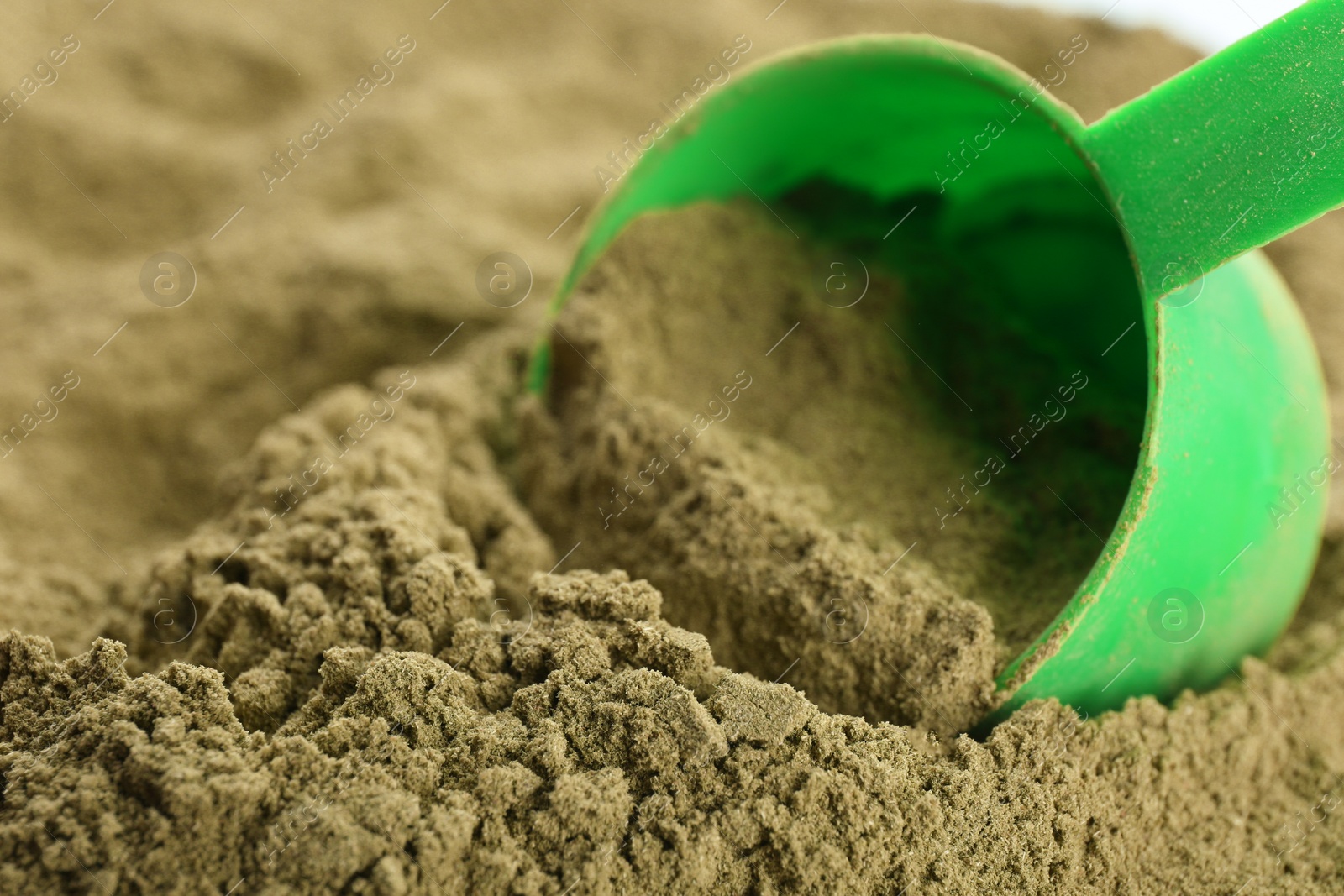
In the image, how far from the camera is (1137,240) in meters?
0.81

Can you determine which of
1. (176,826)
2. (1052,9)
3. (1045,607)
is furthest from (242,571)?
(1052,9)

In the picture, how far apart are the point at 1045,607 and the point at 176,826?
679mm

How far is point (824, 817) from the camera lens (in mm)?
696

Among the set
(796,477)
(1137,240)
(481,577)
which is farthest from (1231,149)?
(481,577)

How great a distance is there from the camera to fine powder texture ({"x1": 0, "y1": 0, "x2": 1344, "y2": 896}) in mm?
680

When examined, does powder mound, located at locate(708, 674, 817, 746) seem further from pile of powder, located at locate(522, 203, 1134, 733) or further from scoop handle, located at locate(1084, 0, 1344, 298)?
scoop handle, located at locate(1084, 0, 1344, 298)

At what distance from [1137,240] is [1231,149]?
9cm

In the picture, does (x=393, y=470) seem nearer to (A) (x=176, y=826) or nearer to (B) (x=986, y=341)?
(A) (x=176, y=826)

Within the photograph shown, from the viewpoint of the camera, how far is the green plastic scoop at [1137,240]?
0.77m

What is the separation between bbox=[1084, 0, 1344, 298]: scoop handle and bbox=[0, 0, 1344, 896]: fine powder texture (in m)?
0.30

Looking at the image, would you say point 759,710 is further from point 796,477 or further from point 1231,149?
point 1231,149

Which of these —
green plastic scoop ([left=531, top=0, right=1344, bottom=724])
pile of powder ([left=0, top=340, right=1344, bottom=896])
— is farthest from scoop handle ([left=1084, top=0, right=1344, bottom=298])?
pile of powder ([left=0, top=340, right=1344, bottom=896])

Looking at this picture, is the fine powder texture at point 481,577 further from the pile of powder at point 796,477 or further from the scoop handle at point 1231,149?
the scoop handle at point 1231,149

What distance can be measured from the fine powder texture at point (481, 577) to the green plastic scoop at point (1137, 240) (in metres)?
0.06
